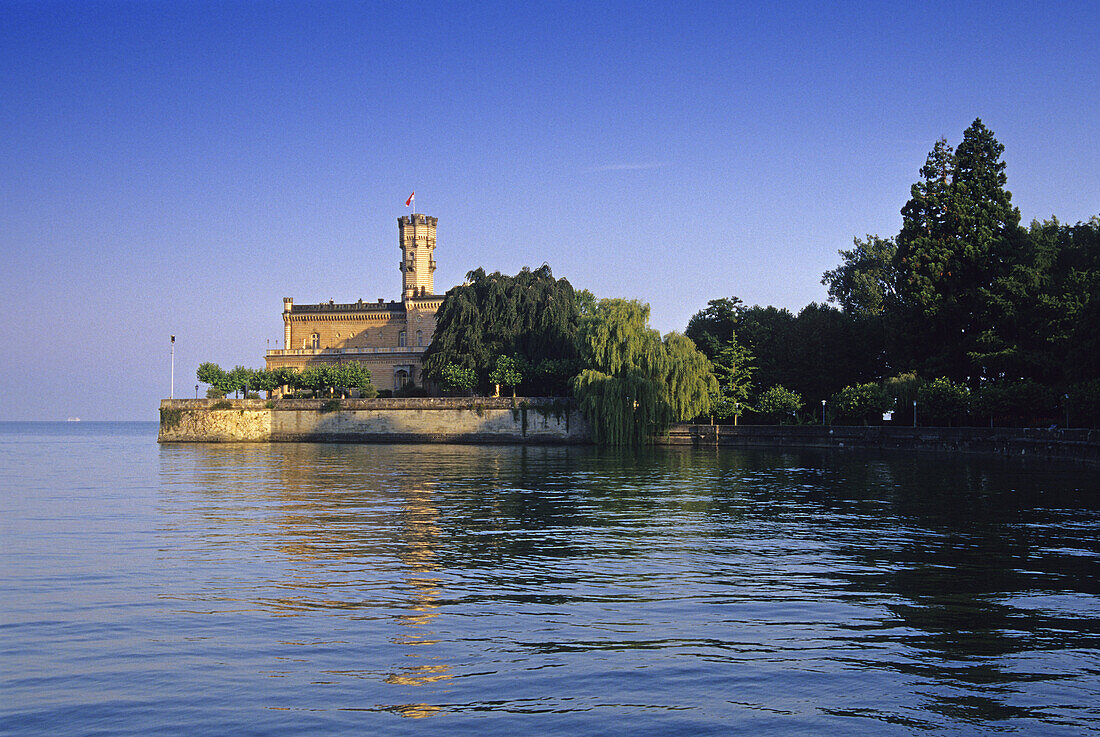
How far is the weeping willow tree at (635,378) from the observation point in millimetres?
52750

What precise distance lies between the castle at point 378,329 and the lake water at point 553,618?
6182 cm

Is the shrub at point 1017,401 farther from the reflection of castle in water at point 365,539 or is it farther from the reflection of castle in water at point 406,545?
the reflection of castle in water at point 406,545

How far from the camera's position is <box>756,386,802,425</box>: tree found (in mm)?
58531

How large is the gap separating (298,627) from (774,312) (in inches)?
2367

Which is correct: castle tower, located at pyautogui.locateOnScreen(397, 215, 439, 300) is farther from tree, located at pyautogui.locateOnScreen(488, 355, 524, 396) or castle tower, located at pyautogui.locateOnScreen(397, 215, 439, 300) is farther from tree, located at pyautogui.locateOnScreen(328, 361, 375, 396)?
tree, located at pyautogui.locateOnScreen(488, 355, 524, 396)

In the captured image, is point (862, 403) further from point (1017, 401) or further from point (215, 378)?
point (215, 378)

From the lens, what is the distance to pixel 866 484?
2912 centimetres

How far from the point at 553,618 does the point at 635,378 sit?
42705 millimetres

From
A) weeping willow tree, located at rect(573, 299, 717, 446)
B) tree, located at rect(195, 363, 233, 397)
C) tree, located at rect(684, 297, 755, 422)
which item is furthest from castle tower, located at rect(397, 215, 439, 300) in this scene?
weeping willow tree, located at rect(573, 299, 717, 446)

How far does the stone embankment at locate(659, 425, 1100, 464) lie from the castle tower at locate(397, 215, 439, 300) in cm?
4035

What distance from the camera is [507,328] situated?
2633 inches

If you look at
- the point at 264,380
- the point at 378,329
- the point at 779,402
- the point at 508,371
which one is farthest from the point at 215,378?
the point at 779,402

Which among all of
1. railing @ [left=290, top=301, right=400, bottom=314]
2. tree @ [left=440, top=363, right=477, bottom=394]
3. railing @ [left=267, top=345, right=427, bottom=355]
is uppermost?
railing @ [left=290, top=301, right=400, bottom=314]

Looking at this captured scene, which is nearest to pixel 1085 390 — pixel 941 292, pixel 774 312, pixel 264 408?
pixel 941 292
